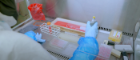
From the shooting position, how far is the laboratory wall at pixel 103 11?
972mm

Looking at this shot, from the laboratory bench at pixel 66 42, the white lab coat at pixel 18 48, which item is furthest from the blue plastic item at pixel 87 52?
the white lab coat at pixel 18 48

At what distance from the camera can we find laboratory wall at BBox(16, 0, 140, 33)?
97 centimetres

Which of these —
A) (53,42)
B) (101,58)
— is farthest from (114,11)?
(53,42)

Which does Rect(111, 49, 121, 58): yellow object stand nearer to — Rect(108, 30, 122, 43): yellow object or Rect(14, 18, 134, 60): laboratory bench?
Rect(14, 18, 134, 60): laboratory bench

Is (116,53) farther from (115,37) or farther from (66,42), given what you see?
(66,42)

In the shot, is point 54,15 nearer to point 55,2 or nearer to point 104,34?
point 55,2

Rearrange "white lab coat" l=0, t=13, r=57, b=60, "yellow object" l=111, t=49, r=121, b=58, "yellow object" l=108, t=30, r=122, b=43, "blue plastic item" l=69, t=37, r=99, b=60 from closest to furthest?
"white lab coat" l=0, t=13, r=57, b=60 < "blue plastic item" l=69, t=37, r=99, b=60 < "yellow object" l=111, t=49, r=121, b=58 < "yellow object" l=108, t=30, r=122, b=43

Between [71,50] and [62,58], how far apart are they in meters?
0.10

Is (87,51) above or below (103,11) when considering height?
below

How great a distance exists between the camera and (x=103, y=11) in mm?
1067

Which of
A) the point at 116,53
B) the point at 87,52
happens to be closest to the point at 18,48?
the point at 87,52

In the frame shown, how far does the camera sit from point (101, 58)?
712 mm

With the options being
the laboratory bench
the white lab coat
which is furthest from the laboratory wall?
the white lab coat

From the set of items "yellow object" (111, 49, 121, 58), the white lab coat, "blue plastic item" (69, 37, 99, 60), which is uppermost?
the white lab coat
